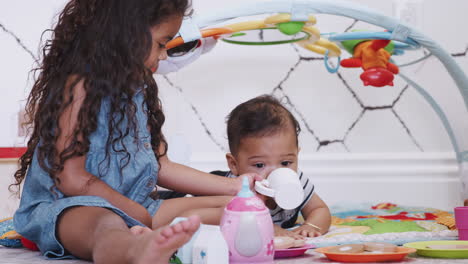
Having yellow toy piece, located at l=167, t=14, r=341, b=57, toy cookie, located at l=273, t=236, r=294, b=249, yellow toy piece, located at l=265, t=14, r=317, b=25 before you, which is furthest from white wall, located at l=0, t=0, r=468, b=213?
toy cookie, located at l=273, t=236, r=294, b=249

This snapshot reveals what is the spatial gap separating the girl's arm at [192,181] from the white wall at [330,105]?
0.58m

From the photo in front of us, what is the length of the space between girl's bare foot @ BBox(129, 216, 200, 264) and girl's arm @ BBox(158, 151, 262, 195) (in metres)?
0.54

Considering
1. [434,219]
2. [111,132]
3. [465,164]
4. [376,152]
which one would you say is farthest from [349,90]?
[111,132]

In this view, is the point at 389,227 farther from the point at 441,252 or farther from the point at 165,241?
the point at 165,241

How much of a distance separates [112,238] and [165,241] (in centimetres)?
15

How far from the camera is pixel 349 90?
1968 mm

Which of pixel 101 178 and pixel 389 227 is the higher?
pixel 101 178

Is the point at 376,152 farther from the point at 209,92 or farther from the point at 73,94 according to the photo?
the point at 73,94

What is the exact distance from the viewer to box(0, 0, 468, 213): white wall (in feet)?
6.31

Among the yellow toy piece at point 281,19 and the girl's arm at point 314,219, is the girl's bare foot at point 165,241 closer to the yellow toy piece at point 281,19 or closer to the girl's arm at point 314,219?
the girl's arm at point 314,219

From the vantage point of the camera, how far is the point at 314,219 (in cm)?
130

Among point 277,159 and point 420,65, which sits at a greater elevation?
point 420,65

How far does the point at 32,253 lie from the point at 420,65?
53.3 inches

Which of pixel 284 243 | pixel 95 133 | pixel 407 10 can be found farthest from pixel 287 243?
pixel 407 10
